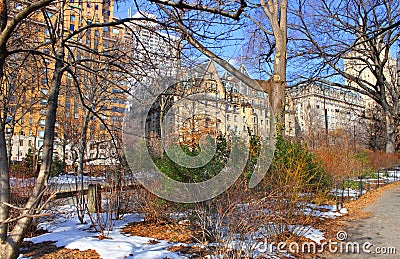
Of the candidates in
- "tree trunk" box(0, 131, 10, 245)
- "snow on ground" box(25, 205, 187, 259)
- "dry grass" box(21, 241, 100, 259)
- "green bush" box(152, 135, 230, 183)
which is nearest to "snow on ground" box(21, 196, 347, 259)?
"snow on ground" box(25, 205, 187, 259)

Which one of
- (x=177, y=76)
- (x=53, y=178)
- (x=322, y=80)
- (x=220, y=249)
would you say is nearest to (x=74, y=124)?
(x=53, y=178)

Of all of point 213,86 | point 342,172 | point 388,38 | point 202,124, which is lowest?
point 342,172

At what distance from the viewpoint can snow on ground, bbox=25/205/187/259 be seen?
174 inches

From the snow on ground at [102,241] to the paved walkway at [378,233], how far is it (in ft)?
8.56

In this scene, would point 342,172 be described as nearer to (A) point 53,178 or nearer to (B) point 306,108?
(A) point 53,178

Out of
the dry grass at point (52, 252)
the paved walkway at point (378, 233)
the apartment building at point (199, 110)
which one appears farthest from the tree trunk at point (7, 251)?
the paved walkway at point (378, 233)

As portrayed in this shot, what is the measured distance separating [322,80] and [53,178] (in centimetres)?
1312

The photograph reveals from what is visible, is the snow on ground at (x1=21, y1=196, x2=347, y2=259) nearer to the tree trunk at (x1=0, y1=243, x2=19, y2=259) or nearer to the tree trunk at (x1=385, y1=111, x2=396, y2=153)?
the tree trunk at (x1=0, y1=243, x2=19, y2=259)

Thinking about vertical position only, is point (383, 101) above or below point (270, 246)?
above

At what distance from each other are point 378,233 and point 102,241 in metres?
4.68

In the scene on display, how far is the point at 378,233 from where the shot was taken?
18.2ft

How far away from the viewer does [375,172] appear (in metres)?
16.9

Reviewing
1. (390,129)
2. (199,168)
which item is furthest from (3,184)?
(390,129)

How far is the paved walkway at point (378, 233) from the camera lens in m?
4.52
